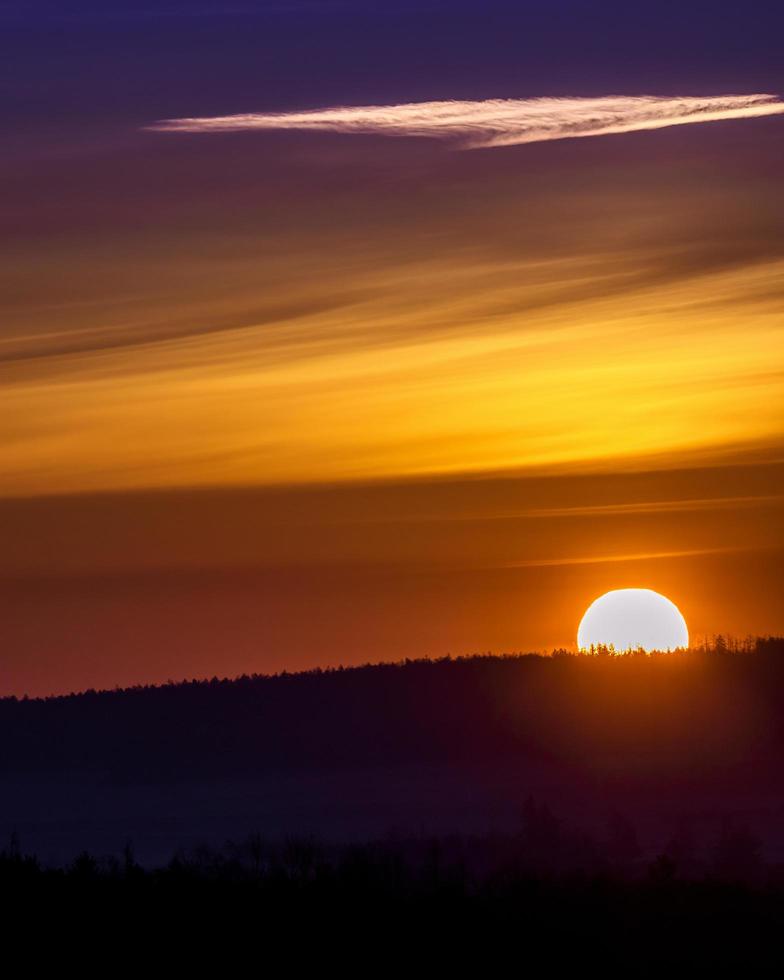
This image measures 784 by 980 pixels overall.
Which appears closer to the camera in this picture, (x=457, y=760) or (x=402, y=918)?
(x=402, y=918)

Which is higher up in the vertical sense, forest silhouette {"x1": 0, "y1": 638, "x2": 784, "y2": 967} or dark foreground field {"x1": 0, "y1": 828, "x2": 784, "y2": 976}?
forest silhouette {"x1": 0, "y1": 638, "x2": 784, "y2": 967}

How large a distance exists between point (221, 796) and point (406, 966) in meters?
89.0

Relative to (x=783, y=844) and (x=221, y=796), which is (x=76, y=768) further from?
(x=783, y=844)

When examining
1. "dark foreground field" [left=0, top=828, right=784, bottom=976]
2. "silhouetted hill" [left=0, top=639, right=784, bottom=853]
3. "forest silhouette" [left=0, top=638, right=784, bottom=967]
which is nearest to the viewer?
"dark foreground field" [left=0, top=828, right=784, bottom=976]

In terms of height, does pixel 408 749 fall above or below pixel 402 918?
above

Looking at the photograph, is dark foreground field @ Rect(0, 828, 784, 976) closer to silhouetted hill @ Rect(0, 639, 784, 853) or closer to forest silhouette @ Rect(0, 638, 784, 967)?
forest silhouette @ Rect(0, 638, 784, 967)

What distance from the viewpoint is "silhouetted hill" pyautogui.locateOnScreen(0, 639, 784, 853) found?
9800 cm

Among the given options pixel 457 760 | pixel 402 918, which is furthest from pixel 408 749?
pixel 402 918

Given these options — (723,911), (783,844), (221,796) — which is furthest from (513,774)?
(723,911)

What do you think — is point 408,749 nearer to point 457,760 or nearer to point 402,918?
point 457,760

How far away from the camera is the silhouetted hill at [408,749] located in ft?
322

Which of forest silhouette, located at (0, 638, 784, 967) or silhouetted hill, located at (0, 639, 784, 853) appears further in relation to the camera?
silhouetted hill, located at (0, 639, 784, 853)

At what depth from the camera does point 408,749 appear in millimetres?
123000

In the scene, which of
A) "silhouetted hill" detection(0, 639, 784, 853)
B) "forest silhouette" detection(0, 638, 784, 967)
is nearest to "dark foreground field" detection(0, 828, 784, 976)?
"forest silhouette" detection(0, 638, 784, 967)
